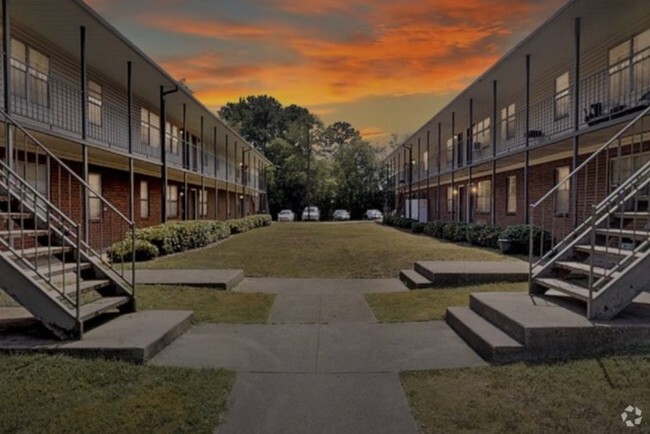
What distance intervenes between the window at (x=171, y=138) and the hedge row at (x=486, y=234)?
41.4ft

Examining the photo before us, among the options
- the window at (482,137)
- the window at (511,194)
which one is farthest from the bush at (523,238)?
the window at (482,137)

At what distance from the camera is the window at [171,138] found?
71.7 feet

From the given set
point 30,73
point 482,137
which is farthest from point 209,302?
point 482,137

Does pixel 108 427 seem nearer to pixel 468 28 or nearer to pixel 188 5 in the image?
pixel 188 5

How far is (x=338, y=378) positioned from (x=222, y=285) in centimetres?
456

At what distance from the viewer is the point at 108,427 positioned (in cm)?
328

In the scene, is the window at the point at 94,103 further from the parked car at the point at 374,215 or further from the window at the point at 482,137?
the parked car at the point at 374,215

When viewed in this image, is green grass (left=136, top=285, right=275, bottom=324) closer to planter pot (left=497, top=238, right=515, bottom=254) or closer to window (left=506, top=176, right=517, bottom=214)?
planter pot (left=497, top=238, right=515, bottom=254)

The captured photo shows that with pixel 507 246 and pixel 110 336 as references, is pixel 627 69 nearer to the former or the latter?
pixel 507 246

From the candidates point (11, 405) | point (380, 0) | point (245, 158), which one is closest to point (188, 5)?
point (380, 0)

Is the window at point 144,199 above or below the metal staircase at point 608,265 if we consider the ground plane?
above

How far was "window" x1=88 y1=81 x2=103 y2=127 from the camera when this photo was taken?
49.5 ft

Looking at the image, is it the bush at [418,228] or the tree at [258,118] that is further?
the tree at [258,118]

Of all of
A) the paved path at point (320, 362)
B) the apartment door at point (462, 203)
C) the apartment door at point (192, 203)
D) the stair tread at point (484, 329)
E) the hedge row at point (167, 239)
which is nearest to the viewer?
the paved path at point (320, 362)
